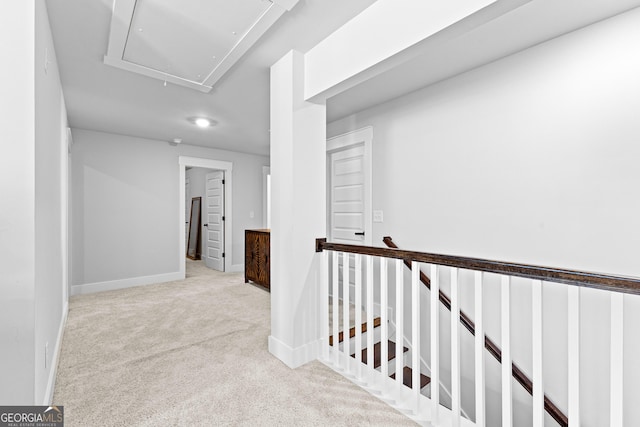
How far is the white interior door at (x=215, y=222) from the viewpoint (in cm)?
566

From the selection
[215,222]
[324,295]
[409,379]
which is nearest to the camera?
[324,295]

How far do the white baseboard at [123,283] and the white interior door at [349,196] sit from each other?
2797mm

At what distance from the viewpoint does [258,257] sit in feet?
14.7

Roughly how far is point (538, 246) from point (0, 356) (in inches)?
116

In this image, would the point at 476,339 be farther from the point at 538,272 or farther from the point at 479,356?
the point at 538,272

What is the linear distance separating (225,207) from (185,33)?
3.94 m

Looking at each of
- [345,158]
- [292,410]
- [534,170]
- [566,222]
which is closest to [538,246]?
[566,222]

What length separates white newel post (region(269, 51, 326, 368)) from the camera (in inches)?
87.3

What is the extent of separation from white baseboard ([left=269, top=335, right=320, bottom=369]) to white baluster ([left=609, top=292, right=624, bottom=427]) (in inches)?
65.5

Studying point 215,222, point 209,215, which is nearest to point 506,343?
point 215,222

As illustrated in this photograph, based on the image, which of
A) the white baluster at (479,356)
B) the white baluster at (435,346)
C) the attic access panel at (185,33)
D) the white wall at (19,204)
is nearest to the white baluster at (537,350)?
the white baluster at (479,356)

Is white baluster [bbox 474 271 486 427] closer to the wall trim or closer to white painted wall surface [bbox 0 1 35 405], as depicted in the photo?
white painted wall surface [bbox 0 1 35 405]

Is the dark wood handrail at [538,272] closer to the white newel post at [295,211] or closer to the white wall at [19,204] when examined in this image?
the white newel post at [295,211]

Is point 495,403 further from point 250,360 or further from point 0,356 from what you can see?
point 0,356
